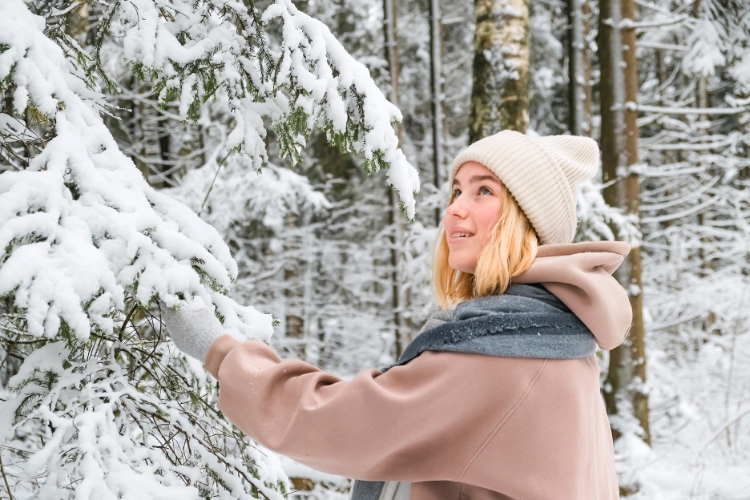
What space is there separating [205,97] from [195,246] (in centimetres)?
80

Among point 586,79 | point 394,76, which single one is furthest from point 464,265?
point 586,79

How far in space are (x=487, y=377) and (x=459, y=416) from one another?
5.1 inches

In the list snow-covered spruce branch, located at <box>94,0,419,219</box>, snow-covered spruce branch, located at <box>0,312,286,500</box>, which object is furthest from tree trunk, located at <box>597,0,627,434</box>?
snow-covered spruce branch, located at <box>0,312,286,500</box>

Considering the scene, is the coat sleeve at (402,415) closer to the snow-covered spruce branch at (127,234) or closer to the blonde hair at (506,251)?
the blonde hair at (506,251)

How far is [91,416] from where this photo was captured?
188 centimetres

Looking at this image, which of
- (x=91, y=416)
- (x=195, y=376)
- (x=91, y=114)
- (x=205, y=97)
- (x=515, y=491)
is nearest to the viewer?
(x=515, y=491)

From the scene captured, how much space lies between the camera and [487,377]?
1646mm

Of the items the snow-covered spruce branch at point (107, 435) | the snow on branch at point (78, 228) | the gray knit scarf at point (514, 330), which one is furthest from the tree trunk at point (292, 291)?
the gray knit scarf at point (514, 330)

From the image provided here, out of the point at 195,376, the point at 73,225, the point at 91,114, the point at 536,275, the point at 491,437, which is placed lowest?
the point at 195,376

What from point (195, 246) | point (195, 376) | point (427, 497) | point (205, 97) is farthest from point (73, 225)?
point (427, 497)

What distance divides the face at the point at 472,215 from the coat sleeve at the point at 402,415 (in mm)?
443

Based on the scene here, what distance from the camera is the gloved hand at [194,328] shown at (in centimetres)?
201

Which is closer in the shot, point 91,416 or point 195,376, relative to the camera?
point 91,416

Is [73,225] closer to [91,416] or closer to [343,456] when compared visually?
[91,416]
